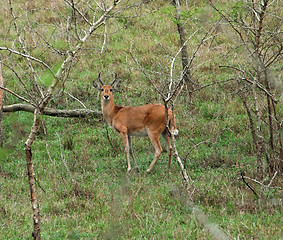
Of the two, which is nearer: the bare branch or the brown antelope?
the brown antelope

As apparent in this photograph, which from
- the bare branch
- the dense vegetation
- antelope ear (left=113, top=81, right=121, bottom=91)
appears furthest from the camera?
the bare branch

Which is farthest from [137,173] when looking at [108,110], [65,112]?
[65,112]

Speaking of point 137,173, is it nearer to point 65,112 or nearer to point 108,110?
point 108,110

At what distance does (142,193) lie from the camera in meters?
6.99

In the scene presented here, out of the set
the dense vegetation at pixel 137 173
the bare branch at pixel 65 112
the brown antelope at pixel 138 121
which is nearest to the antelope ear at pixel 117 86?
the brown antelope at pixel 138 121

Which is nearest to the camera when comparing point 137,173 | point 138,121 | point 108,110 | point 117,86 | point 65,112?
point 137,173

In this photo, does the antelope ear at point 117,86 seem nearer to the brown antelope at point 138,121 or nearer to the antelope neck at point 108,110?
the brown antelope at point 138,121

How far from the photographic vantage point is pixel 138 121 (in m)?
9.14

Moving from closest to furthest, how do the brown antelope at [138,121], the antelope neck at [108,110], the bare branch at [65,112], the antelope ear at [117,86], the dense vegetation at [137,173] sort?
1. the dense vegetation at [137,173]
2. the brown antelope at [138,121]
3. the antelope ear at [117,86]
4. the antelope neck at [108,110]
5. the bare branch at [65,112]

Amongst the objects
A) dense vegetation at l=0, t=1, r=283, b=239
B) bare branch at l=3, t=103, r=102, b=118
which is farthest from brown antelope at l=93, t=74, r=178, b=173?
bare branch at l=3, t=103, r=102, b=118

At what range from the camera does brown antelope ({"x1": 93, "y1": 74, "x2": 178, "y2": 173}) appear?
9000 mm

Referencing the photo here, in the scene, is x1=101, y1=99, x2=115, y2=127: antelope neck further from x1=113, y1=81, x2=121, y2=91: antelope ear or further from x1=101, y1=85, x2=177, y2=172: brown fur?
x1=113, y1=81, x2=121, y2=91: antelope ear

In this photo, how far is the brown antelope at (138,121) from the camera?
9.00 metres

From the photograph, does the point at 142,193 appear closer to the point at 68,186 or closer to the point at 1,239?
the point at 68,186
